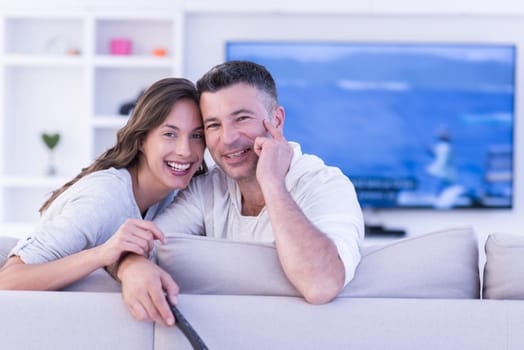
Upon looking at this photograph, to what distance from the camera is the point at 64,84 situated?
5605 millimetres

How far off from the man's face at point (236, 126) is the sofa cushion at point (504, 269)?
2.68 feet

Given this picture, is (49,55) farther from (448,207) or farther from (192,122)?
(192,122)

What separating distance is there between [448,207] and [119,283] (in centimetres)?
424

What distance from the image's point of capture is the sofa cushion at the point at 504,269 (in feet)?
4.47

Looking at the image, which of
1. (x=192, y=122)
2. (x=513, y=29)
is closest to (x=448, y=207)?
(x=513, y=29)

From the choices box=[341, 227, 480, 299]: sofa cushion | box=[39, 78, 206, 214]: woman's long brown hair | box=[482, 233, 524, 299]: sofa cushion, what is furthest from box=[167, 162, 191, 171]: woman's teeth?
box=[482, 233, 524, 299]: sofa cushion

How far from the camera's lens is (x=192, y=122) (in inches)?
85.9

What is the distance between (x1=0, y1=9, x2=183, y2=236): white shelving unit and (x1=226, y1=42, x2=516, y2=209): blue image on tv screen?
0.72 metres

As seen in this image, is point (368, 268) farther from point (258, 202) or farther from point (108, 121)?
point (108, 121)

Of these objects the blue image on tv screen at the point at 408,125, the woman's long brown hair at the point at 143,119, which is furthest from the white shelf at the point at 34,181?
the woman's long brown hair at the point at 143,119

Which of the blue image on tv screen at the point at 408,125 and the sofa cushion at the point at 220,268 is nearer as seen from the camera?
the sofa cushion at the point at 220,268

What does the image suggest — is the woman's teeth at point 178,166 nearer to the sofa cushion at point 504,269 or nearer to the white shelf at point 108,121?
the sofa cushion at point 504,269

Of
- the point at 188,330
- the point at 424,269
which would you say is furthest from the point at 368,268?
the point at 188,330

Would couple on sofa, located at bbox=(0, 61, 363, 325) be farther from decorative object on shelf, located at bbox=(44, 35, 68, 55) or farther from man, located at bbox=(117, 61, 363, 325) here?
decorative object on shelf, located at bbox=(44, 35, 68, 55)
